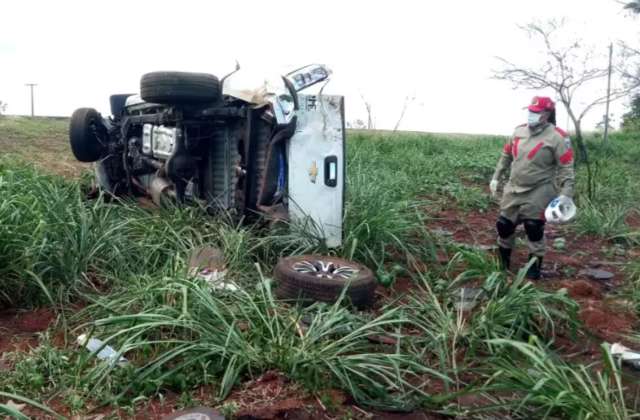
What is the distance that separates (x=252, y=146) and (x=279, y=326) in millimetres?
2381

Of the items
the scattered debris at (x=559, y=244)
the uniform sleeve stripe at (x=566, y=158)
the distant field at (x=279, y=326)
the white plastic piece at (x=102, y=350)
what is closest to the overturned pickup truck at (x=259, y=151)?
the distant field at (x=279, y=326)

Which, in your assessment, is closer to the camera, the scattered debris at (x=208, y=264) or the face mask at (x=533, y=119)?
the scattered debris at (x=208, y=264)

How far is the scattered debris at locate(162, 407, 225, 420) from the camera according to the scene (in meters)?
2.70

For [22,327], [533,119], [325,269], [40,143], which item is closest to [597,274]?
[533,119]

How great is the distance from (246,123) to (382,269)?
1564mm

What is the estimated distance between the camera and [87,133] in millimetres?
7656

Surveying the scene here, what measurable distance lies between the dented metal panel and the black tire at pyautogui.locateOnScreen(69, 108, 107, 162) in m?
3.43

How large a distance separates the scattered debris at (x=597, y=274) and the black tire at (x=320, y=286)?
105 inches

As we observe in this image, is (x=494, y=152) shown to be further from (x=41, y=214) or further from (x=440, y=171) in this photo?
(x=41, y=214)

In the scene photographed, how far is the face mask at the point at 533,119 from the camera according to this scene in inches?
227

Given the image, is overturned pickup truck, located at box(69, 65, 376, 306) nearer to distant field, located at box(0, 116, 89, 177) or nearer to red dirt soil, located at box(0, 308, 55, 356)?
red dirt soil, located at box(0, 308, 55, 356)

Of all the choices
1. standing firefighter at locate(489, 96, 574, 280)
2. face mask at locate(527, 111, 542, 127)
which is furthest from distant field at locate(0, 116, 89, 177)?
face mask at locate(527, 111, 542, 127)

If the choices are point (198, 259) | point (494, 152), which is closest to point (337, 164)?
point (198, 259)

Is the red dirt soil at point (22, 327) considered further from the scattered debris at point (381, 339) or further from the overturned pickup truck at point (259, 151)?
the scattered debris at point (381, 339)
